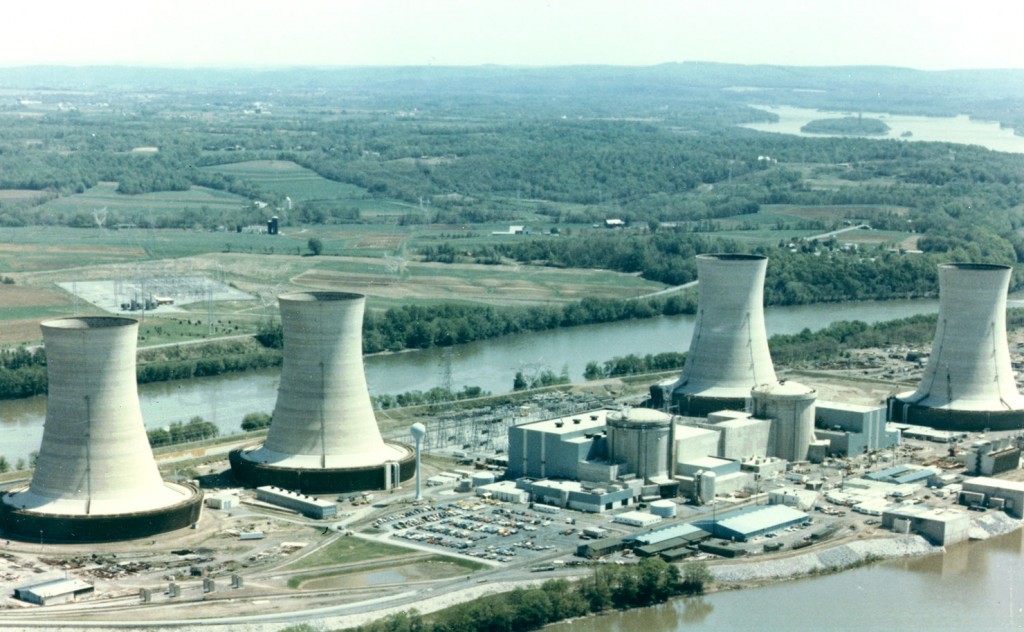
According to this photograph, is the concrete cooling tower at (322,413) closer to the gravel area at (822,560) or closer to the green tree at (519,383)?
the gravel area at (822,560)

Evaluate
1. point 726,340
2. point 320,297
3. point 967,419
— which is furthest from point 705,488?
point 967,419

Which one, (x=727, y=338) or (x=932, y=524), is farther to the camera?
(x=727, y=338)

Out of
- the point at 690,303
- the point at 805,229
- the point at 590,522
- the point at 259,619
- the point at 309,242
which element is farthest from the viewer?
the point at 805,229

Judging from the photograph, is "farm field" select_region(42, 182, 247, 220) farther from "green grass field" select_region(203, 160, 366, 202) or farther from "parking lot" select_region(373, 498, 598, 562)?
"parking lot" select_region(373, 498, 598, 562)

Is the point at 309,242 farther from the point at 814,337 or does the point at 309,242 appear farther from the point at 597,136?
the point at 597,136

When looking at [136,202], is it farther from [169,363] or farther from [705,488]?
[705,488]

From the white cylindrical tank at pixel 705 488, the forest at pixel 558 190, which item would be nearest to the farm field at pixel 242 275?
the forest at pixel 558 190

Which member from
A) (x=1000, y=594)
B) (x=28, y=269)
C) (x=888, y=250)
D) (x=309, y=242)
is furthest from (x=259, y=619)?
(x=888, y=250)
